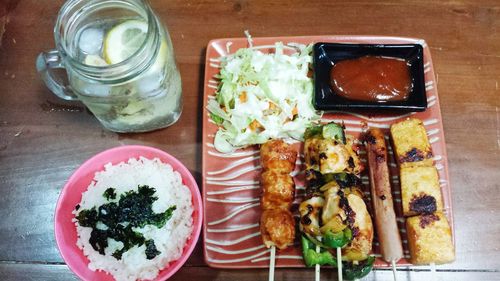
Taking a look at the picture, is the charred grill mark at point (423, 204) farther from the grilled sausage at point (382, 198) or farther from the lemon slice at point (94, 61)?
the lemon slice at point (94, 61)

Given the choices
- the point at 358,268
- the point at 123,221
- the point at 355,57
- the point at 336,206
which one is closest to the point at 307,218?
the point at 336,206

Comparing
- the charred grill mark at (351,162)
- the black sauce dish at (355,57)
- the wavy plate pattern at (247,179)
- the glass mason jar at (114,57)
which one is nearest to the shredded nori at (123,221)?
the wavy plate pattern at (247,179)

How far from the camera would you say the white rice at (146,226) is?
8.50 ft

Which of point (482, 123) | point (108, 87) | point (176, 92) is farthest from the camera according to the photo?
point (482, 123)

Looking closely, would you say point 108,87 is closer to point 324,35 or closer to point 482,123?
point 324,35

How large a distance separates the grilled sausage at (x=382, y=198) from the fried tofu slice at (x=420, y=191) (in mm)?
90

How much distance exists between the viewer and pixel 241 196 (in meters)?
2.87

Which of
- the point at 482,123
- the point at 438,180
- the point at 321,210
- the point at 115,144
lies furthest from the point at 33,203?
the point at 482,123

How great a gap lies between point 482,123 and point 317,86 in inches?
44.6

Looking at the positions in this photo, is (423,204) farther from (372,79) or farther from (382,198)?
(372,79)

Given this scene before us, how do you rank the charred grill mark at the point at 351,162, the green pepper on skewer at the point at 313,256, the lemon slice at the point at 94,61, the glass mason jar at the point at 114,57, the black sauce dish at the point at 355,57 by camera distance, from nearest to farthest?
the glass mason jar at the point at 114,57 → the lemon slice at the point at 94,61 → the green pepper on skewer at the point at 313,256 → the charred grill mark at the point at 351,162 → the black sauce dish at the point at 355,57

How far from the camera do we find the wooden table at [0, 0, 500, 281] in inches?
113

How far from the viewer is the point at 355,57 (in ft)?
9.87

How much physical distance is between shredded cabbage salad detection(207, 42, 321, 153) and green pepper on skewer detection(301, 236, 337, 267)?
2.26 ft
